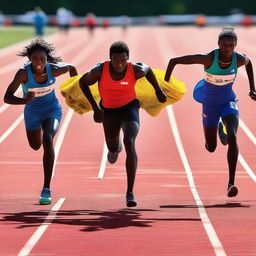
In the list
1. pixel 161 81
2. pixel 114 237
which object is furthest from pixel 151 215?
pixel 161 81

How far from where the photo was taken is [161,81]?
14000 mm

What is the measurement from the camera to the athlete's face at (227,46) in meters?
12.8

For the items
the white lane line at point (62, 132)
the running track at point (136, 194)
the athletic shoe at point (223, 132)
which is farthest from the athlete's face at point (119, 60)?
the white lane line at point (62, 132)

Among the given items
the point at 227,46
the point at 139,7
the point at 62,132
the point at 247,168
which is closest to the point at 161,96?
the point at 227,46

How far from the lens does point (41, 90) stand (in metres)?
12.8

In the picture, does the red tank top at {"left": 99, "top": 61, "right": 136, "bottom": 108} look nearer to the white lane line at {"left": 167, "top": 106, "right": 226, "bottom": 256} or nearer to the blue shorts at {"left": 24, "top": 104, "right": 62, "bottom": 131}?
the blue shorts at {"left": 24, "top": 104, "right": 62, "bottom": 131}

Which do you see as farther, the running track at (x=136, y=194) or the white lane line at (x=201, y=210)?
the running track at (x=136, y=194)

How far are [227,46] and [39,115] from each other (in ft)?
7.51

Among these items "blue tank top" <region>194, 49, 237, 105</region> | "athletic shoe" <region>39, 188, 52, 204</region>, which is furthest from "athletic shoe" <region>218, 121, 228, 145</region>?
"athletic shoe" <region>39, 188, 52, 204</region>

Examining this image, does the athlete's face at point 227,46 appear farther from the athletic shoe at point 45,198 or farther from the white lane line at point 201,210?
the athletic shoe at point 45,198

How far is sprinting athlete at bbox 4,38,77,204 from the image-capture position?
41.4 ft

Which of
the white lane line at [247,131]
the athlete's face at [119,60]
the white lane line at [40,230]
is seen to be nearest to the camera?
the white lane line at [40,230]

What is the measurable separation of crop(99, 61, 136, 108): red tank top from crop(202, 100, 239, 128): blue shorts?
1.29 m

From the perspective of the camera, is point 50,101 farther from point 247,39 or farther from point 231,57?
point 247,39
